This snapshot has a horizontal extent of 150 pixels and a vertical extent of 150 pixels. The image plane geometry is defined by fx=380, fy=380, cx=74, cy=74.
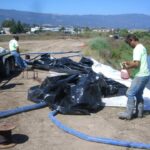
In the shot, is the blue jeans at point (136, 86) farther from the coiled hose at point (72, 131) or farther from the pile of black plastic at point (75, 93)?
the coiled hose at point (72, 131)

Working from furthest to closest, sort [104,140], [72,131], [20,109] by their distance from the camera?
1. [20,109]
2. [72,131]
3. [104,140]

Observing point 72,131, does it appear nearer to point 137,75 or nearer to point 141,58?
point 137,75

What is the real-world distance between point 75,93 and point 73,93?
5cm

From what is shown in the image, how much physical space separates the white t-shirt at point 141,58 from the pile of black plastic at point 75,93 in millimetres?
1531

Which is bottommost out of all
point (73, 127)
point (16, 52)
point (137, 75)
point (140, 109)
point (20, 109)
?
point (73, 127)

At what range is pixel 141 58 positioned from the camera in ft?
26.6

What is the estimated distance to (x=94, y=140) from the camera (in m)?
7.15

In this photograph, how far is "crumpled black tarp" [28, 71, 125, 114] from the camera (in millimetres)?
9016

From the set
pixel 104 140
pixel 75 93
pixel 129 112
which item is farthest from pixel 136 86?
pixel 104 140

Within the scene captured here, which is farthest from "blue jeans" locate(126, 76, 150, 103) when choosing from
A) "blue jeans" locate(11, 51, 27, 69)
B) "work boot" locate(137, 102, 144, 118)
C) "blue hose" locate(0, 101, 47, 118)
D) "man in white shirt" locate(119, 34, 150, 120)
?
"blue jeans" locate(11, 51, 27, 69)

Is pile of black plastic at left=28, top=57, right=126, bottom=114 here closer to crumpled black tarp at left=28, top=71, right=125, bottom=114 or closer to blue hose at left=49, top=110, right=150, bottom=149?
crumpled black tarp at left=28, top=71, right=125, bottom=114

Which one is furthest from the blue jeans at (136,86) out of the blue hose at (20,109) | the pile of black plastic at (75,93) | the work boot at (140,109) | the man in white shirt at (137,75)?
→ the blue hose at (20,109)

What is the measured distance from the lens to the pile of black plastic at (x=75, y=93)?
9023mm

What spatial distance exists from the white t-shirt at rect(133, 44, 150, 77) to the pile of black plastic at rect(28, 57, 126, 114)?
1.53 meters
